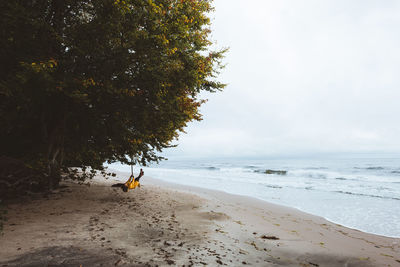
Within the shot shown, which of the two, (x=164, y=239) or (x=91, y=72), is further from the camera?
(x=91, y=72)

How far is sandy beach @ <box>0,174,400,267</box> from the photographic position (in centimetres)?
468

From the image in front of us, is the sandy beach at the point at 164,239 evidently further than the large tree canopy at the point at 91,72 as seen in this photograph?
No

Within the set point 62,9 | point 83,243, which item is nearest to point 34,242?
point 83,243

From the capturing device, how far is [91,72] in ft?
25.7

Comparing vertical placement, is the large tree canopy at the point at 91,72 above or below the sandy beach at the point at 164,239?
above

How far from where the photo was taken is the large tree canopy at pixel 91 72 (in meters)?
6.69

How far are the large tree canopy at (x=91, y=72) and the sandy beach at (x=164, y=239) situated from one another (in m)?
2.36

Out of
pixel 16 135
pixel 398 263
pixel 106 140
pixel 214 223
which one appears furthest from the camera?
pixel 106 140

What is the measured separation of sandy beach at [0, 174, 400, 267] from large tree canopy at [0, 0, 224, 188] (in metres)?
2.36

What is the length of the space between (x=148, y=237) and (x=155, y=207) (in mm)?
3897

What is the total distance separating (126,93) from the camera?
26.5 ft

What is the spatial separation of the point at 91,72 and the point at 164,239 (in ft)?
18.9

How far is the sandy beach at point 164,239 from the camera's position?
468cm

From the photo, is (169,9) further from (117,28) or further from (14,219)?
(14,219)
